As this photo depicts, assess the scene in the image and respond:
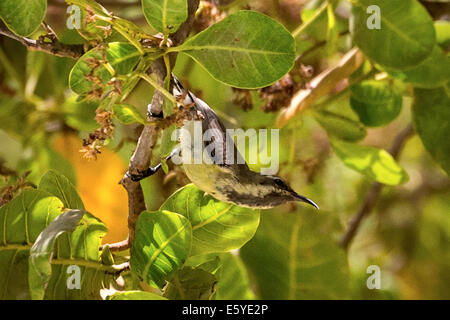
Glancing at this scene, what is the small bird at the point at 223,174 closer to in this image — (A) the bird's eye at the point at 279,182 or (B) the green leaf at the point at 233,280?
(A) the bird's eye at the point at 279,182

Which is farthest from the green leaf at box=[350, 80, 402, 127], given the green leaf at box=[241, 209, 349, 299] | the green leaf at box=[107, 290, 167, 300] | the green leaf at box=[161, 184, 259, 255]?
the green leaf at box=[107, 290, 167, 300]

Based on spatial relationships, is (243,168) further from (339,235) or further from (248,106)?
(339,235)

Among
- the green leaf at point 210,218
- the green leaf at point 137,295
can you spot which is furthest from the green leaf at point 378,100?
the green leaf at point 137,295

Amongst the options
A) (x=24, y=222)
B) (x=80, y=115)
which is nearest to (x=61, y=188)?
(x=24, y=222)

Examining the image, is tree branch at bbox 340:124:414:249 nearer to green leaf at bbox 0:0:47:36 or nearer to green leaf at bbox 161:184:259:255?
green leaf at bbox 161:184:259:255

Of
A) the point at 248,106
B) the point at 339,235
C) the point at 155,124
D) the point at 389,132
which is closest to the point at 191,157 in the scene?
the point at 155,124
